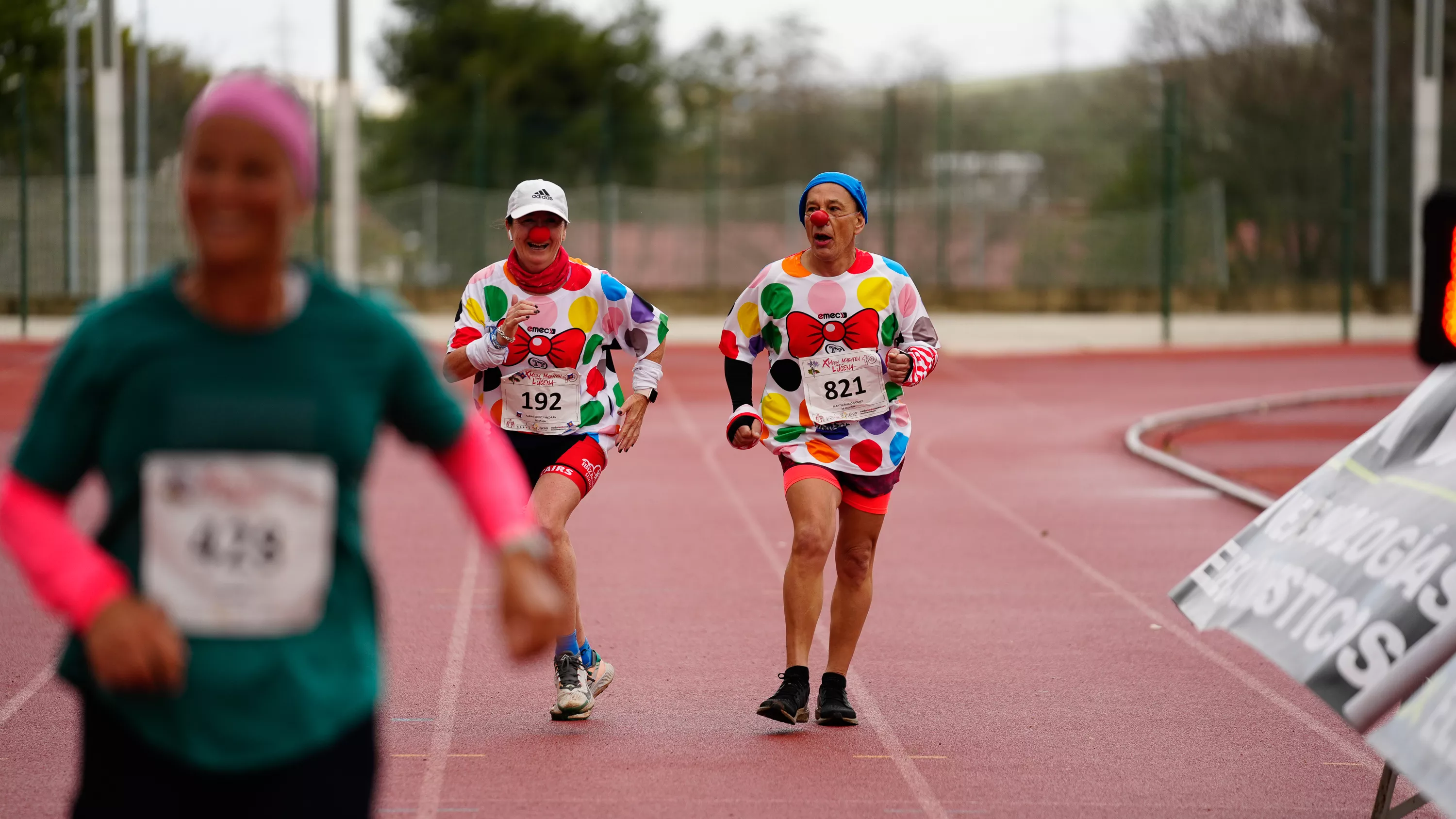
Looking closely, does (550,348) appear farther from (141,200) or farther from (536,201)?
(141,200)

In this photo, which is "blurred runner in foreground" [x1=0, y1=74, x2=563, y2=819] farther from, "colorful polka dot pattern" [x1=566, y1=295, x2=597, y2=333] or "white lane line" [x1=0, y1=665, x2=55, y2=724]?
"white lane line" [x1=0, y1=665, x2=55, y2=724]

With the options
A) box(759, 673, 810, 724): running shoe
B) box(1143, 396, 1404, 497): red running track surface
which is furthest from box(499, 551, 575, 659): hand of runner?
box(1143, 396, 1404, 497): red running track surface

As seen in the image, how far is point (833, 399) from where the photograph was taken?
21.1 feet

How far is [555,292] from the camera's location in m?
6.50

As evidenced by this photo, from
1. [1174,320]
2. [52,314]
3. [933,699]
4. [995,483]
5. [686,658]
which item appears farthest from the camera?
[1174,320]

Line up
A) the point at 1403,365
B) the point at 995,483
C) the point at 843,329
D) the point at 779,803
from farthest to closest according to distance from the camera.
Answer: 1. the point at 1403,365
2. the point at 995,483
3. the point at 843,329
4. the point at 779,803

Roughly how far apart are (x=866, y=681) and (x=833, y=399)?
139 cm

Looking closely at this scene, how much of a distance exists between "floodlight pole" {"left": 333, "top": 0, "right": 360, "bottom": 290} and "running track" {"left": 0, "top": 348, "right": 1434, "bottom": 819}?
16089 millimetres

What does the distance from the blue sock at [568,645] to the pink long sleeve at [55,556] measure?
3873mm

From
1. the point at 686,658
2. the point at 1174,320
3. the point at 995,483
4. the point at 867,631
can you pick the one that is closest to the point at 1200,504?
the point at 995,483

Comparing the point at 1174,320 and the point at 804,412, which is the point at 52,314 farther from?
the point at 804,412

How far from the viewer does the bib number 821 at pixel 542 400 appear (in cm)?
646

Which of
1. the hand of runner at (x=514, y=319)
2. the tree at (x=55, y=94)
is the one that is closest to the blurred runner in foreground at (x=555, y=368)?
the hand of runner at (x=514, y=319)

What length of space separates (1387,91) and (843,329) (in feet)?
141
